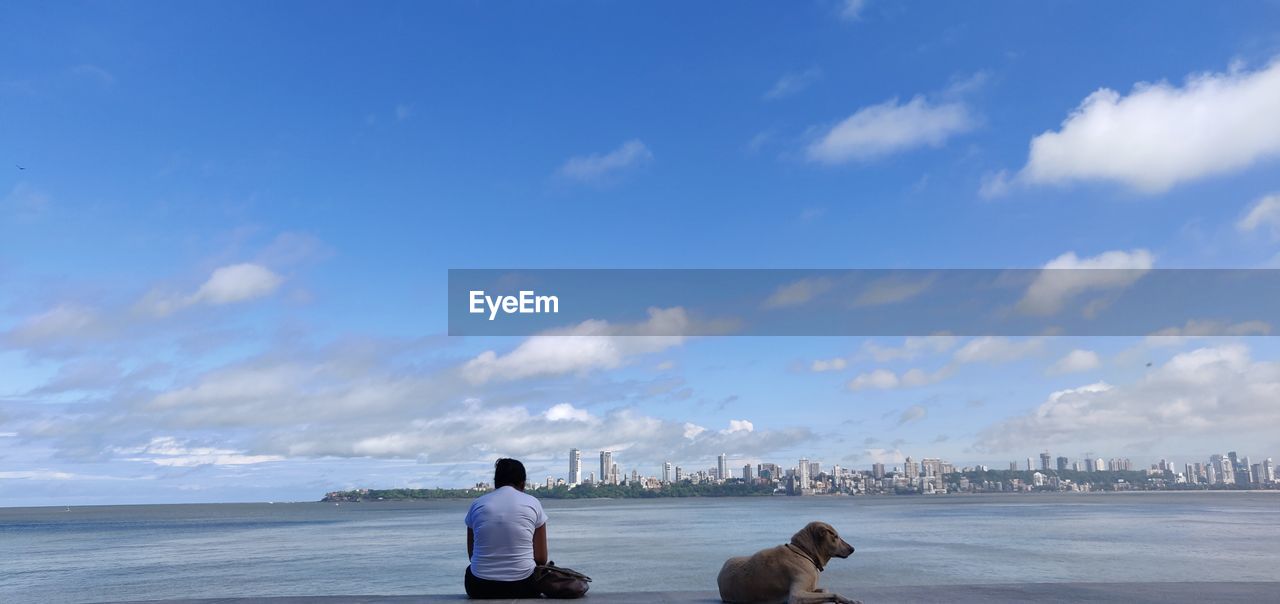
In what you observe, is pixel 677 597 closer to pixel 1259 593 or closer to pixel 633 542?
pixel 1259 593

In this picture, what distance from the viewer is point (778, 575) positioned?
8.34 meters

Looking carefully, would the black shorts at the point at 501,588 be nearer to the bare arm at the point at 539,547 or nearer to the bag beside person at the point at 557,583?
the bag beside person at the point at 557,583

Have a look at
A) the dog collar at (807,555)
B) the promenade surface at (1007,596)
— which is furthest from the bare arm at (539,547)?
the dog collar at (807,555)

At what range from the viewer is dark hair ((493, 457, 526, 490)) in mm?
8758

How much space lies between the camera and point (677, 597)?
8.95 m

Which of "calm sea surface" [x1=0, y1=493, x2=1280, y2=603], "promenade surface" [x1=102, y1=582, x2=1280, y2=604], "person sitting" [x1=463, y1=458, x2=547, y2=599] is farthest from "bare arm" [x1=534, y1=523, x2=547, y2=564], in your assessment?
"calm sea surface" [x1=0, y1=493, x2=1280, y2=603]

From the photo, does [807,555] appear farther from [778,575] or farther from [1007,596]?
[1007,596]

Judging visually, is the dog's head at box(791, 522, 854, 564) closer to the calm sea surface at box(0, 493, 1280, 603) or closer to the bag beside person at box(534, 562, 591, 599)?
the bag beside person at box(534, 562, 591, 599)

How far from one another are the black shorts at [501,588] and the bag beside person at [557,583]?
8cm

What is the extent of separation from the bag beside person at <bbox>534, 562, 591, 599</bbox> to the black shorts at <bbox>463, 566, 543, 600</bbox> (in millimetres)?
79

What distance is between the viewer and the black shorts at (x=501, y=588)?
8617mm

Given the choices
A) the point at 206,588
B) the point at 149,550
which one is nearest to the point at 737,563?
the point at 206,588

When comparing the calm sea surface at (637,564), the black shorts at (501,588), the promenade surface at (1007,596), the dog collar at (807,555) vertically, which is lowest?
the calm sea surface at (637,564)

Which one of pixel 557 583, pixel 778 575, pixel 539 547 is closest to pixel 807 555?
pixel 778 575
